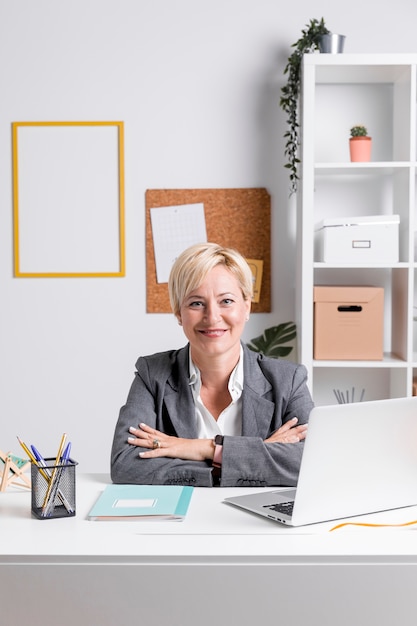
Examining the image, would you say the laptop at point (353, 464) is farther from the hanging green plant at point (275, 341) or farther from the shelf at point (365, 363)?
the hanging green plant at point (275, 341)

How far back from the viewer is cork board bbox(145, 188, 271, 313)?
350cm

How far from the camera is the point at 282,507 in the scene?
1.62 meters

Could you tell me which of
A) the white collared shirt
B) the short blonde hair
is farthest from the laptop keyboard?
the short blonde hair

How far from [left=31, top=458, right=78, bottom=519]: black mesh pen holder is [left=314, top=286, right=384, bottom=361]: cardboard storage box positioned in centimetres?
180

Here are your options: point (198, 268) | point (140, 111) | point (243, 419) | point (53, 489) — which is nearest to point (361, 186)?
point (140, 111)

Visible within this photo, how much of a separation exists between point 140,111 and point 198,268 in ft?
5.31

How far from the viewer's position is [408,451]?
1591mm

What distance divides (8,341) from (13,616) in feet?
7.70

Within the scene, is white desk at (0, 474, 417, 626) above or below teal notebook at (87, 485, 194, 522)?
below

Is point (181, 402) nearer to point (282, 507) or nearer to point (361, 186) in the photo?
point (282, 507)

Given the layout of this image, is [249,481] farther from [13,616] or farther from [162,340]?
[162,340]

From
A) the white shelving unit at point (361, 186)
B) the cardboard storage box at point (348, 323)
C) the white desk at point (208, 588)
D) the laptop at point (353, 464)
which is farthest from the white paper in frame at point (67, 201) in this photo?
the white desk at point (208, 588)

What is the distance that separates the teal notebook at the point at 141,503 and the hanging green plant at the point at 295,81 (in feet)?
6.10

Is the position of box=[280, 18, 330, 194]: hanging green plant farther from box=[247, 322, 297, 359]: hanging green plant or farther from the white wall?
box=[247, 322, 297, 359]: hanging green plant
